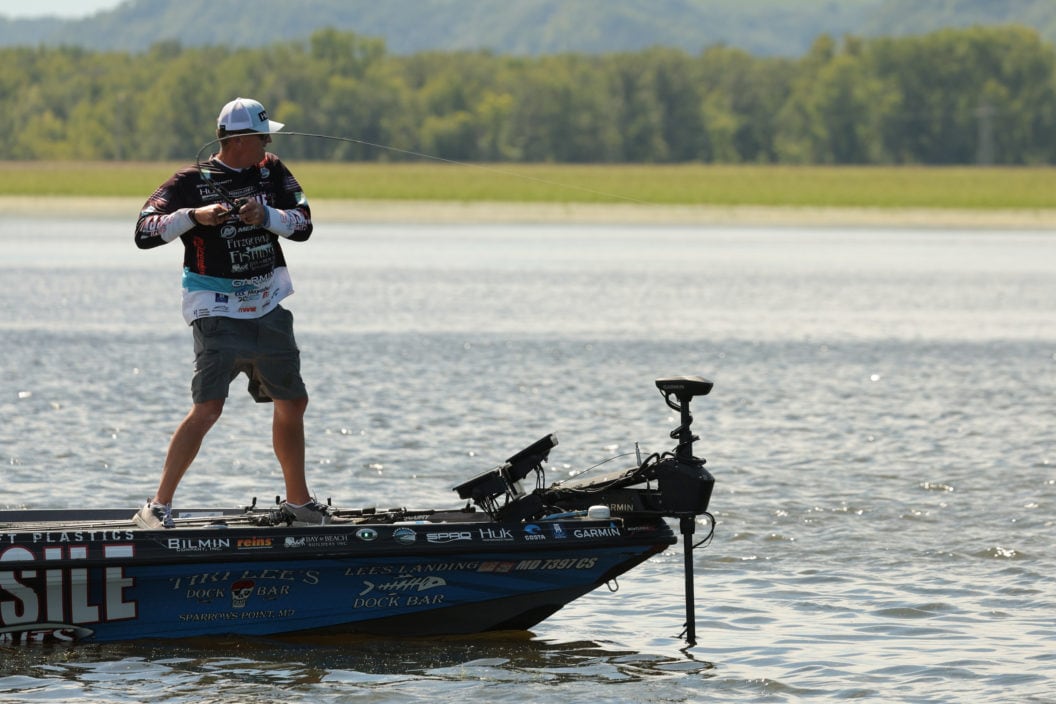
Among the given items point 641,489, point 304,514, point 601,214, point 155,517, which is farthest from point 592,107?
point 155,517

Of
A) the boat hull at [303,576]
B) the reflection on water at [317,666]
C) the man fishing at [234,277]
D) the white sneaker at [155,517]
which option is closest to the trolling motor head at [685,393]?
the boat hull at [303,576]

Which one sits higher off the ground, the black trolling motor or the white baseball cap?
the white baseball cap

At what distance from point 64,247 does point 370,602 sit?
29750mm

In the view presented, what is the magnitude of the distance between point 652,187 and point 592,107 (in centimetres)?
5892

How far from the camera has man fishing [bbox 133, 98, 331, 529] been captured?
704 centimetres

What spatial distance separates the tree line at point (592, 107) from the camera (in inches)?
4727

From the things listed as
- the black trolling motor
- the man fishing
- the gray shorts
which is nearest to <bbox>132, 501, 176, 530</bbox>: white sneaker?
the man fishing

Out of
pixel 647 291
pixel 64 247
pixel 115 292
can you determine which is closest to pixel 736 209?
pixel 64 247

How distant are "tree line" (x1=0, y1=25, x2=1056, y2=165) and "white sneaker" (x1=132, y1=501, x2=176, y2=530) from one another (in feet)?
362

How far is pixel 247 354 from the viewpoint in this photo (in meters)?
7.17

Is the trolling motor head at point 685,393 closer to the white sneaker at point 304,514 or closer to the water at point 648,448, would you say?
the water at point 648,448

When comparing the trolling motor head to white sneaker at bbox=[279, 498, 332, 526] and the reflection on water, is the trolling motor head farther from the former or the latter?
white sneaker at bbox=[279, 498, 332, 526]

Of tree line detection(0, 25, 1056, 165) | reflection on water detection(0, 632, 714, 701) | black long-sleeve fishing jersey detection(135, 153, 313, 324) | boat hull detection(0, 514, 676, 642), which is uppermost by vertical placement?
tree line detection(0, 25, 1056, 165)

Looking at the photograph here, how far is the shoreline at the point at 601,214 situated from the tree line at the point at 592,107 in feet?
207
